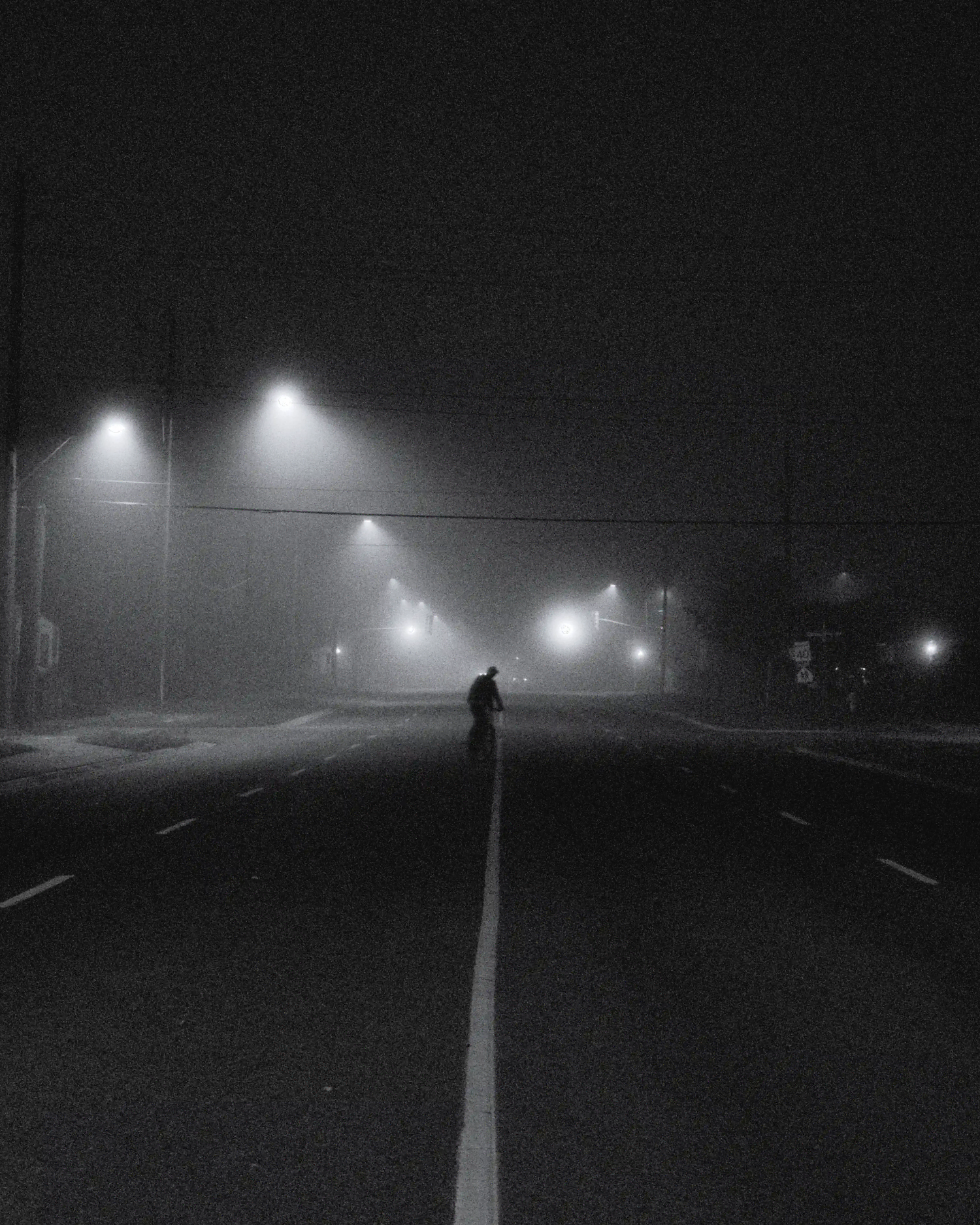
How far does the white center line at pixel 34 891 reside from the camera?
1201 centimetres

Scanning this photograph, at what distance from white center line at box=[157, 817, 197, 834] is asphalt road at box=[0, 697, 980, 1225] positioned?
0.08 m

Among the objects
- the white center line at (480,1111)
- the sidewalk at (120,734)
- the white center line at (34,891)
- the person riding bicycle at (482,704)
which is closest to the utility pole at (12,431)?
the sidewalk at (120,734)

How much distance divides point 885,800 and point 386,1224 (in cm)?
2017

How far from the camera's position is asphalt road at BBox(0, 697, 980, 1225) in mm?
5305

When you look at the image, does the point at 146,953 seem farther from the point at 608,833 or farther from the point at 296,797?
the point at 296,797

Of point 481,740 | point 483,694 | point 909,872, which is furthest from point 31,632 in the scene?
point 909,872

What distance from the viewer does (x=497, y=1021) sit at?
795cm

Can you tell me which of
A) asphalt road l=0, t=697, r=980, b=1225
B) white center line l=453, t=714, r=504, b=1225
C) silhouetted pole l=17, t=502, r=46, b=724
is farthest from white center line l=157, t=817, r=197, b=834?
silhouetted pole l=17, t=502, r=46, b=724

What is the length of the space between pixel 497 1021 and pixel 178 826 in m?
11.2

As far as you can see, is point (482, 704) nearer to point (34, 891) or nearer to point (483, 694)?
point (483, 694)

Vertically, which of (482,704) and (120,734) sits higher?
(482,704)

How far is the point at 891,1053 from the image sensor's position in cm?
723

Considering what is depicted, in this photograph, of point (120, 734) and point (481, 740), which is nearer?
point (481, 740)

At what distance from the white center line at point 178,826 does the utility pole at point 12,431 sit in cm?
1474
